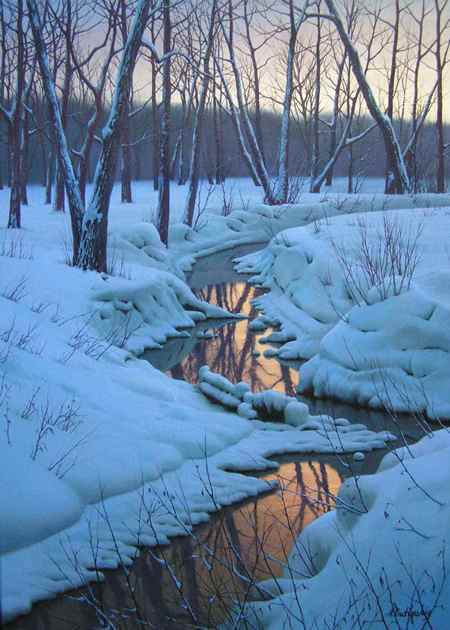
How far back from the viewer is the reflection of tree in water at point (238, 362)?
8.45 m

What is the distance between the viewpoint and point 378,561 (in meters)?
3.19

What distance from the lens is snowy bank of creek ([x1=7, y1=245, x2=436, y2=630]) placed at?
3.61 m

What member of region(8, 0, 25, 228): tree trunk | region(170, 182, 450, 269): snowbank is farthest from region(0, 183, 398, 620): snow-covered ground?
region(170, 182, 450, 269): snowbank

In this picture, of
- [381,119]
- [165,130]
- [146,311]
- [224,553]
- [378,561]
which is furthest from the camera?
Answer: [381,119]

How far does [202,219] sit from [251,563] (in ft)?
56.2

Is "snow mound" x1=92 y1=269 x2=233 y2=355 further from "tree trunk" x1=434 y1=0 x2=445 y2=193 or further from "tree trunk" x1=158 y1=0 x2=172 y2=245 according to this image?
"tree trunk" x1=434 y1=0 x2=445 y2=193

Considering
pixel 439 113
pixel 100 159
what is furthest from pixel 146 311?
pixel 439 113

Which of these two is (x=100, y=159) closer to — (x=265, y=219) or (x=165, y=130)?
(x=165, y=130)

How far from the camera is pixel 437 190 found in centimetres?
2614

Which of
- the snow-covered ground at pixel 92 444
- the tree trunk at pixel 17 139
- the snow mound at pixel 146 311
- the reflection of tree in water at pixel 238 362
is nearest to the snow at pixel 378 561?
the snow-covered ground at pixel 92 444

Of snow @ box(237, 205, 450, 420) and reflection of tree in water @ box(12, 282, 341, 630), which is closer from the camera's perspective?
reflection of tree in water @ box(12, 282, 341, 630)

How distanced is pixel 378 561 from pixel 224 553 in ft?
4.81

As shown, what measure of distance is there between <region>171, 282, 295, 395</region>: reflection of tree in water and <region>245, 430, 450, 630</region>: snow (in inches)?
158
